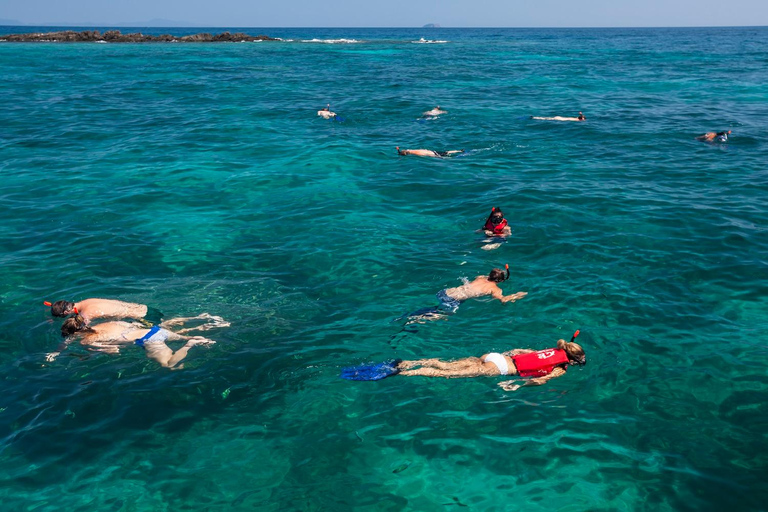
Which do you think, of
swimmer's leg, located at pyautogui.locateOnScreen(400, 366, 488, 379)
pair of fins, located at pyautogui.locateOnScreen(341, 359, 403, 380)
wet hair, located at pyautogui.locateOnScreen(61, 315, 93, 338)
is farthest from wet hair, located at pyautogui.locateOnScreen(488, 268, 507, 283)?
wet hair, located at pyautogui.locateOnScreen(61, 315, 93, 338)

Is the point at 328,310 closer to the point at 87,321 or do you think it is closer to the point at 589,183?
the point at 87,321

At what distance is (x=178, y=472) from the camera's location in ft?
27.4

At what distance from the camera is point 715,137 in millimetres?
26359

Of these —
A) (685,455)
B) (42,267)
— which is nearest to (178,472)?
(685,455)

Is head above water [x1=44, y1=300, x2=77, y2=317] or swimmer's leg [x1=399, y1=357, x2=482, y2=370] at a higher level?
head above water [x1=44, y1=300, x2=77, y2=317]

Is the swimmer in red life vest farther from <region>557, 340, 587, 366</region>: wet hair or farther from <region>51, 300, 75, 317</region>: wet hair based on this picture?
<region>51, 300, 75, 317</region>: wet hair

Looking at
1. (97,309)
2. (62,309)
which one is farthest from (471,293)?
(62,309)

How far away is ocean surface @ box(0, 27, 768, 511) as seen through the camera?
8.31m

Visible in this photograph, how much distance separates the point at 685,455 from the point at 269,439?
6.85 m

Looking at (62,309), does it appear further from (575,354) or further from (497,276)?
(575,354)

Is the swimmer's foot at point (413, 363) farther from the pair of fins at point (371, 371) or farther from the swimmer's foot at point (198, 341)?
the swimmer's foot at point (198, 341)

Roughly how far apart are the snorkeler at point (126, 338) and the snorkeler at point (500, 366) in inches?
135

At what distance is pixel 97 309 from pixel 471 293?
8.52m

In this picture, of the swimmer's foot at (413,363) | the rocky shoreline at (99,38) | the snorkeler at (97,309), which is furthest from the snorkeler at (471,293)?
the rocky shoreline at (99,38)
